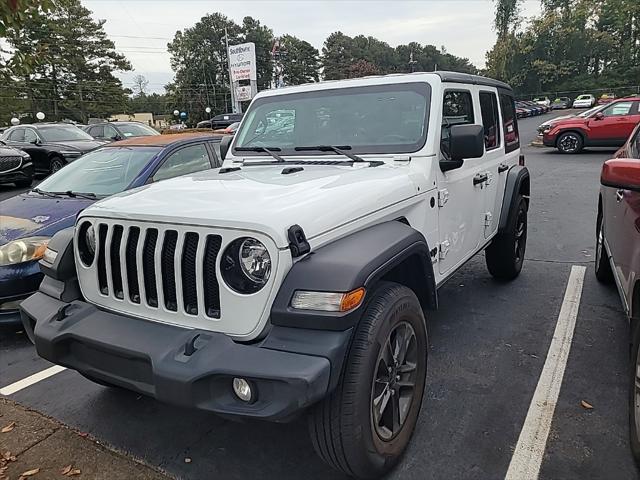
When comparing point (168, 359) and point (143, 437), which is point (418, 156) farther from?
point (143, 437)

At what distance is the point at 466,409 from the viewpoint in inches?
118

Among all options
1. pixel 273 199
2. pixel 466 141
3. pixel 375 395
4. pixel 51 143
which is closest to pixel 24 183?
pixel 51 143

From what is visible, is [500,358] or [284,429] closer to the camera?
[284,429]

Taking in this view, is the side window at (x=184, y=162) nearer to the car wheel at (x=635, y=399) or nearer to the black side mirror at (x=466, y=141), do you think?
the black side mirror at (x=466, y=141)

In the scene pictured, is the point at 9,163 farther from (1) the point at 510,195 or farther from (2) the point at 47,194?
(1) the point at 510,195

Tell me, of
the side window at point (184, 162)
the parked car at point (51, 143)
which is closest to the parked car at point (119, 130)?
the parked car at point (51, 143)

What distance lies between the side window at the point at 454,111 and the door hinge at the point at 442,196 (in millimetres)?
252

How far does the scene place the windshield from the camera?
11.2 ft

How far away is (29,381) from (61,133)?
1165 cm

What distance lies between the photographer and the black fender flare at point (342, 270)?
200 centimetres

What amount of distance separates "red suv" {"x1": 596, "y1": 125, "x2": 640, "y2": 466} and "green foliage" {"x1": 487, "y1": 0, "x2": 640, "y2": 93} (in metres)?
65.4

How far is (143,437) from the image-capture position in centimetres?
287

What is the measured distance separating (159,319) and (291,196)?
847mm

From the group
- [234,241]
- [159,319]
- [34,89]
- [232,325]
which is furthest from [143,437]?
[34,89]
